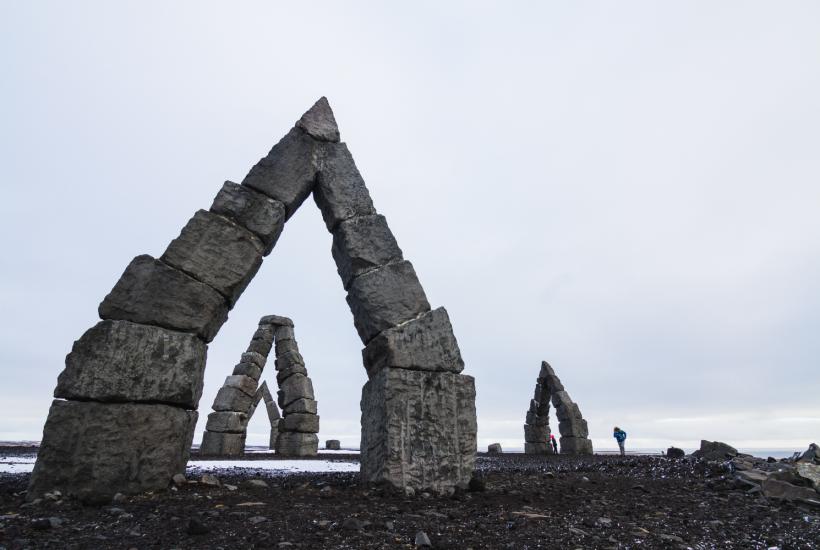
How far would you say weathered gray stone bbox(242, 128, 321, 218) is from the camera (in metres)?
5.81

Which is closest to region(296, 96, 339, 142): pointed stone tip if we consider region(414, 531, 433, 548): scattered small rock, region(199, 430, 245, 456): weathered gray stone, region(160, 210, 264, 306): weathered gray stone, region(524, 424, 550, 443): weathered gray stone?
region(160, 210, 264, 306): weathered gray stone

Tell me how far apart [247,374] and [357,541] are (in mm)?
13287

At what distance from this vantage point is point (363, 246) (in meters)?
5.73

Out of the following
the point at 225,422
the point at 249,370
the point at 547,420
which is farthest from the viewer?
the point at 547,420

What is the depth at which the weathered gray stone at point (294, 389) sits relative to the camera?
15359 mm

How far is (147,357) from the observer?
4.79 m

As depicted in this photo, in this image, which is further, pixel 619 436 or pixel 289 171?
pixel 619 436

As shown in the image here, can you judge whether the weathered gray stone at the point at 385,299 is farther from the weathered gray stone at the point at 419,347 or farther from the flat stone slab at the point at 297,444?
the flat stone slab at the point at 297,444

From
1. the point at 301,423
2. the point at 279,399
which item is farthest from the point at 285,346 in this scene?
the point at 301,423

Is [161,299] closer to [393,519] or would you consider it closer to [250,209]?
[250,209]

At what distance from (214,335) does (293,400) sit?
34.8ft

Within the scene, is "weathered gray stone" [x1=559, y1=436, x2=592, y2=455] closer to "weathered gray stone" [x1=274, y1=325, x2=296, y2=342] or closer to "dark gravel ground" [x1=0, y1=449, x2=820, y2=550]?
"weathered gray stone" [x1=274, y1=325, x2=296, y2=342]

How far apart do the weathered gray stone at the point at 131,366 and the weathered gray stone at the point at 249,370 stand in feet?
35.5

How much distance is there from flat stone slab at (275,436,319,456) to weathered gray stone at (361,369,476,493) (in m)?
10.6
